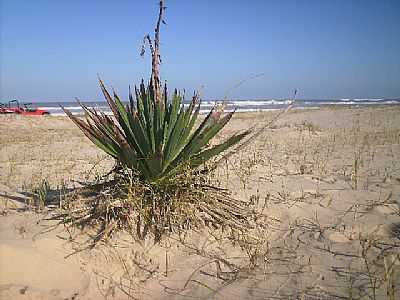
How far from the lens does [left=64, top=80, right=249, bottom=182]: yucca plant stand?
3.16m

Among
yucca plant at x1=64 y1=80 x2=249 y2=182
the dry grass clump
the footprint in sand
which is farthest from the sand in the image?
yucca plant at x1=64 y1=80 x2=249 y2=182

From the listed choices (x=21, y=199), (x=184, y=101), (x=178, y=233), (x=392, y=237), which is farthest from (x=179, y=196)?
(x=21, y=199)

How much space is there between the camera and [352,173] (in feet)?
16.1

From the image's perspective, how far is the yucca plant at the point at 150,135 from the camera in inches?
124

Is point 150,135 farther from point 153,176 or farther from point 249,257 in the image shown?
point 249,257

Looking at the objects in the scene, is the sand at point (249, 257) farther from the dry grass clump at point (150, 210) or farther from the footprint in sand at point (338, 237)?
the dry grass clump at point (150, 210)

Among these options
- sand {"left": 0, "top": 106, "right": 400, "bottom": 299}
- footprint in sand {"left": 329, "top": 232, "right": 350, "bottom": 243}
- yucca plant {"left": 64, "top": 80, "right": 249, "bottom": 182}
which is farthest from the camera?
yucca plant {"left": 64, "top": 80, "right": 249, "bottom": 182}

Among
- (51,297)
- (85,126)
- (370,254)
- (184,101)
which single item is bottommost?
(51,297)

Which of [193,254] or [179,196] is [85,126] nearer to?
[179,196]

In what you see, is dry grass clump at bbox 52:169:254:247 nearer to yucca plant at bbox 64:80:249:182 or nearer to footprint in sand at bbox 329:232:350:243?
yucca plant at bbox 64:80:249:182

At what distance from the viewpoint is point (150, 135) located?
127 inches

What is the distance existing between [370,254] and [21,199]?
3426 millimetres

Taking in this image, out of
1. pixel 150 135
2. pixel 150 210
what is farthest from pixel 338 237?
pixel 150 135

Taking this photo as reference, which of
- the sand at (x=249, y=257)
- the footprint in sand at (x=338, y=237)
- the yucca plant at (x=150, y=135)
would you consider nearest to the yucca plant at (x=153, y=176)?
the yucca plant at (x=150, y=135)
